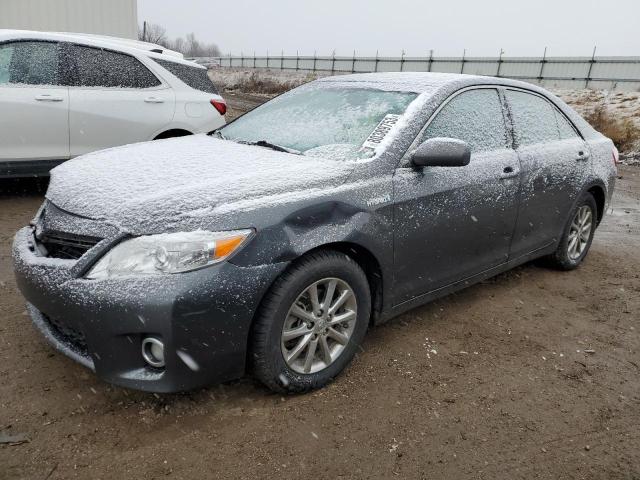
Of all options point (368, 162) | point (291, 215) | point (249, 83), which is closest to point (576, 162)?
point (368, 162)

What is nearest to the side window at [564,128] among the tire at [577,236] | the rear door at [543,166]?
the rear door at [543,166]

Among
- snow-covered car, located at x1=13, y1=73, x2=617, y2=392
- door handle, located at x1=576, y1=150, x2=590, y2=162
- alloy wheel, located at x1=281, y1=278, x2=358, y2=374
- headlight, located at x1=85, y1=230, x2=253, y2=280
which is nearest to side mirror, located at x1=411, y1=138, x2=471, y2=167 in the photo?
snow-covered car, located at x1=13, y1=73, x2=617, y2=392

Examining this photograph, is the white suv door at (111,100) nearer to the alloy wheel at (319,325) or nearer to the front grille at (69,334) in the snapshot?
the front grille at (69,334)

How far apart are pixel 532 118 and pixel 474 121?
0.77m

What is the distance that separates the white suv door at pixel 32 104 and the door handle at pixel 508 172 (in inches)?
166

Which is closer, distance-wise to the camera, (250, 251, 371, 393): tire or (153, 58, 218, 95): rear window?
(250, 251, 371, 393): tire

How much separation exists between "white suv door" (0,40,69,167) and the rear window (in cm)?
116

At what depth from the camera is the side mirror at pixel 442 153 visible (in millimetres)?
A: 2889

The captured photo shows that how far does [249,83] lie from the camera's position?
33719 mm

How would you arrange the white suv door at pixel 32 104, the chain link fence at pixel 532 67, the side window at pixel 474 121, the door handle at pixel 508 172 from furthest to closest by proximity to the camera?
the chain link fence at pixel 532 67 → the white suv door at pixel 32 104 → the door handle at pixel 508 172 → the side window at pixel 474 121

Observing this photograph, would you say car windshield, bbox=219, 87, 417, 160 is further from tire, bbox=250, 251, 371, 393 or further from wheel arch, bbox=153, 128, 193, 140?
wheel arch, bbox=153, 128, 193, 140

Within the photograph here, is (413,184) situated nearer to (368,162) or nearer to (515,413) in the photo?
(368,162)

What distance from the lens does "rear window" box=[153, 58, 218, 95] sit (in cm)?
608

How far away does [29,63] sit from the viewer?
5230 mm
